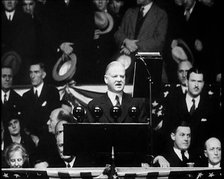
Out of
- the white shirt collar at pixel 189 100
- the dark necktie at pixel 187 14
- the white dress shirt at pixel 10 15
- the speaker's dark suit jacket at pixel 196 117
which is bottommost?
the speaker's dark suit jacket at pixel 196 117

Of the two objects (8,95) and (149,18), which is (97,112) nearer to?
(8,95)

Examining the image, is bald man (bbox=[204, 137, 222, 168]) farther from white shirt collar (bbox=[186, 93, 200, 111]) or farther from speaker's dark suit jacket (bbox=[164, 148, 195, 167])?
white shirt collar (bbox=[186, 93, 200, 111])

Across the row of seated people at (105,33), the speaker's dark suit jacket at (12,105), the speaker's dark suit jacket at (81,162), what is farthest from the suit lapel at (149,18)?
the speaker's dark suit jacket at (12,105)

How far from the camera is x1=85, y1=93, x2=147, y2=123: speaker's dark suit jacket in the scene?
6.66 metres

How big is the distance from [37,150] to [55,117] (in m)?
0.58

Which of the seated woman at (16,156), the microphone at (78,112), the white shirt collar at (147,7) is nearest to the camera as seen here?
the microphone at (78,112)

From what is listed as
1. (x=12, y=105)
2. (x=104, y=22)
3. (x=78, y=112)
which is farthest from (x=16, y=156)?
(x=104, y=22)

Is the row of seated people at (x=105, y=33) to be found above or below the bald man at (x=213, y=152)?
above

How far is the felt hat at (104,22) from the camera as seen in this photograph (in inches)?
271

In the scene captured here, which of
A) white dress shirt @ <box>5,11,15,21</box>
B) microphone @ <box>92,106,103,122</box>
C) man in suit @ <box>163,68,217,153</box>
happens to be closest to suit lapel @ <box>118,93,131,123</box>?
microphone @ <box>92,106,103,122</box>

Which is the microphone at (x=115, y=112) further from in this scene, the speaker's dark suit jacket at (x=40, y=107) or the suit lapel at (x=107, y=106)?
the speaker's dark suit jacket at (x=40, y=107)

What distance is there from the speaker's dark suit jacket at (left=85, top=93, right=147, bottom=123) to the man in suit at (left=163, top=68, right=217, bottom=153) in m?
0.38

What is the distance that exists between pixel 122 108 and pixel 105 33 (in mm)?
1197

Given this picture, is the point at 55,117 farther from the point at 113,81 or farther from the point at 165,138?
the point at 165,138
